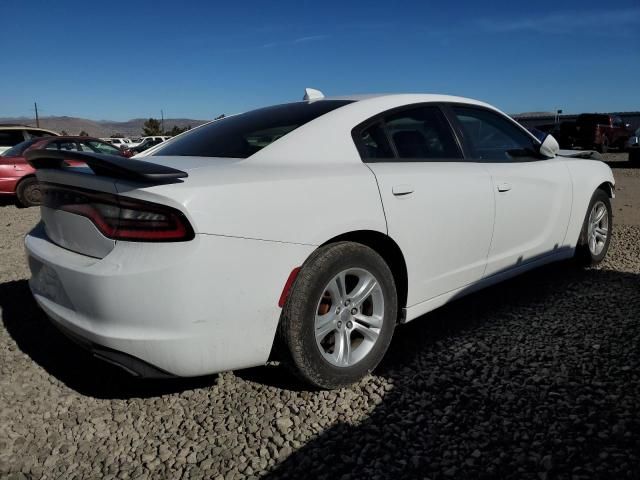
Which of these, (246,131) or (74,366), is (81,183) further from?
(74,366)

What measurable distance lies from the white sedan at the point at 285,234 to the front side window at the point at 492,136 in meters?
0.02

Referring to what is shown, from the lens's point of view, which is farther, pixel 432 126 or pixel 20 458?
pixel 432 126

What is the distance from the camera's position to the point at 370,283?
2.54 m

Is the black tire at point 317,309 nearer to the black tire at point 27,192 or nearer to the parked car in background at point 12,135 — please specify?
the black tire at point 27,192

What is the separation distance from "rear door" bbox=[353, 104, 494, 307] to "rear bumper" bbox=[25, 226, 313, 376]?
2.27 ft

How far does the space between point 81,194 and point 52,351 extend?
1350 millimetres

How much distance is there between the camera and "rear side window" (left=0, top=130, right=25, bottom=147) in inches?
449

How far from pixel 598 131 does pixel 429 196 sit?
21476 mm

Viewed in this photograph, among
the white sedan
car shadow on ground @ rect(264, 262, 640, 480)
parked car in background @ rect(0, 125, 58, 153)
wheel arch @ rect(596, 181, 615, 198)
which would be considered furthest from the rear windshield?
parked car in background @ rect(0, 125, 58, 153)

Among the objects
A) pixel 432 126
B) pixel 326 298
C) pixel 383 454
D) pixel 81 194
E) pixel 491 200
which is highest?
pixel 432 126

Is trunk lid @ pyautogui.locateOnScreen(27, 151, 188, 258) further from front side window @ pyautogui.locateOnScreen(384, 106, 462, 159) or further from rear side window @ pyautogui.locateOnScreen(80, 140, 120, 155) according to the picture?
rear side window @ pyautogui.locateOnScreen(80, 140, 120, 155)

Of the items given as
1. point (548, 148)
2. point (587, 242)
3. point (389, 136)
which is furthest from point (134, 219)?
point (587, 242)

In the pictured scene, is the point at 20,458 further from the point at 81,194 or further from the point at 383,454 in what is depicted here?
the point at 383,454

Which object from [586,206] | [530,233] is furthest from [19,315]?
[586,206]
